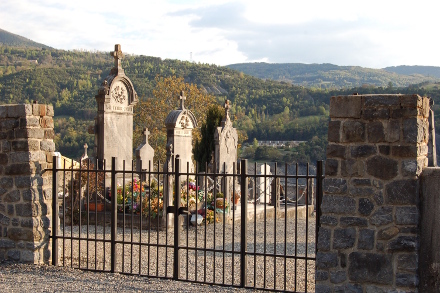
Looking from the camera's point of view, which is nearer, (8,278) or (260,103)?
(8,278)

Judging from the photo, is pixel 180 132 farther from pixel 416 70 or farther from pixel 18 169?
pixel 416 70

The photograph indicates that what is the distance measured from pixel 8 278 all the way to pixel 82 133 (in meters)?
31.7

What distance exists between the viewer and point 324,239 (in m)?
6.04

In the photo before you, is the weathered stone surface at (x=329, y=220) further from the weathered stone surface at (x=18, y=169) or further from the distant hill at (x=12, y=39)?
the distant hill at (x=12, y=39)

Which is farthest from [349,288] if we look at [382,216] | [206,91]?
[206,91]

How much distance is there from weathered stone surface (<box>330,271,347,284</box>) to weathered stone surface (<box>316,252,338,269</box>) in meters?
0.09

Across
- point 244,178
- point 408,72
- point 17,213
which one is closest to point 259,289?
point 244,178

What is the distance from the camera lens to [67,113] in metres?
47.0

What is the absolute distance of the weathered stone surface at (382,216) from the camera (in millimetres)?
5723

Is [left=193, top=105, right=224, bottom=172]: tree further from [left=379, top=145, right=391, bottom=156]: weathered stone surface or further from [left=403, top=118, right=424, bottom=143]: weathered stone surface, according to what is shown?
[left=403, top=118, right=424, bottom=143]: weathered stone surface

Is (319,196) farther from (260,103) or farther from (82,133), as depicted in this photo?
(260,103)

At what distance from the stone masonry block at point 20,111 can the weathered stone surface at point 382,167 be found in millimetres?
5083

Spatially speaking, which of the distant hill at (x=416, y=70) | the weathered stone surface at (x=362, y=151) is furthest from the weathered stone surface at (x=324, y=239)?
the distant hill at (x=416, y=70)

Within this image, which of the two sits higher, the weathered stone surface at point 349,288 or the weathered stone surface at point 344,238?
the weathered stone surface at point 344,238
